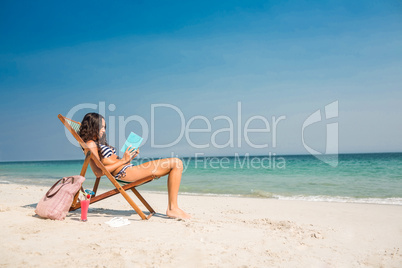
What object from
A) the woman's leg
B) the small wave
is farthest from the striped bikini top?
the small wave

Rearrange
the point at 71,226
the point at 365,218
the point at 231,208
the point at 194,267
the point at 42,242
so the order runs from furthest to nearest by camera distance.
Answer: the point at 231,208 → the point at 365,218 → the point at 71,226 → the point at 42,242 → the point at 194,267

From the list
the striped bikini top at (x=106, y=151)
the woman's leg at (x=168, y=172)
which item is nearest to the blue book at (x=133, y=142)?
the striped bikini top at (x=106, y=151)

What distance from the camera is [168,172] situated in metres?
4.04

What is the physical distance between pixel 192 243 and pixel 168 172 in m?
1.27

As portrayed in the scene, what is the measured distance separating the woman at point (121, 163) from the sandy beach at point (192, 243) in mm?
504

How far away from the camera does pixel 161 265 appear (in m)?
2.41

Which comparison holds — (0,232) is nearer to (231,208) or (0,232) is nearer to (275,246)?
(275,246)

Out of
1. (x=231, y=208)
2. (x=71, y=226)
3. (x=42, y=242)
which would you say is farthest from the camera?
(x=231, y=208)

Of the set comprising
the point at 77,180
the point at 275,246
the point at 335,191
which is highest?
the point at 77,180

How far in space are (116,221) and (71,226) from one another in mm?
509

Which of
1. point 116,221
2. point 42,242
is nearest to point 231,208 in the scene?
point 116,221

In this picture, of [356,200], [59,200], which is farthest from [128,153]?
[356,200]

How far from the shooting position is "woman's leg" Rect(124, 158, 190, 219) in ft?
13.0

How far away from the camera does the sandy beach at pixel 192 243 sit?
97.9 inches
